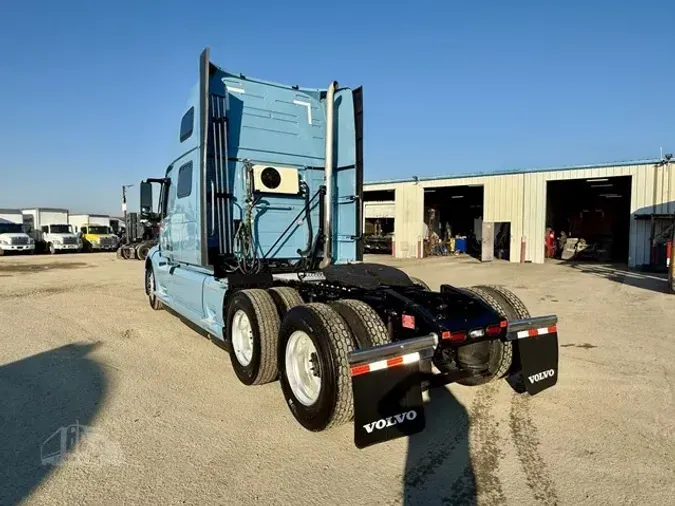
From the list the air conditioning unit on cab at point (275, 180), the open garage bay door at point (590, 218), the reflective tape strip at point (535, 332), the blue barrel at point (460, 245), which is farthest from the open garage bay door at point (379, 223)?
the reflective tape strip at point (535, 332)

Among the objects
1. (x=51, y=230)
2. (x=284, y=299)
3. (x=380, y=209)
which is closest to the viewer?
(x=284, y=299)

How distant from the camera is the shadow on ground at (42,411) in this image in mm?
3006

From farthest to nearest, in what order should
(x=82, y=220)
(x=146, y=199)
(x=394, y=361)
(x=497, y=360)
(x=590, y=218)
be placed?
1. (x=82, y=220)
2. (x=590, y=218)
3. (x=146, y=199)
4. (x=497, y=360)
5. (x=394, y=361)

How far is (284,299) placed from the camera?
187 inches

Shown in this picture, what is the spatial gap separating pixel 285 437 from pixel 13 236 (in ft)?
109

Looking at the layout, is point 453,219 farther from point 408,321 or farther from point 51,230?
point 408,321

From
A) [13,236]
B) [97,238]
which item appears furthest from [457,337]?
[97,238]

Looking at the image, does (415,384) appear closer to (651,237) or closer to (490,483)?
(490,483)

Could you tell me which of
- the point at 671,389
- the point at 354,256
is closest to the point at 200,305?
the point at 354,256

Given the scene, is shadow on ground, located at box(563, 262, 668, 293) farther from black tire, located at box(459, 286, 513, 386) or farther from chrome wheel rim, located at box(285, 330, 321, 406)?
chrome wheel rim, located at box(285, 330, 321, 406)

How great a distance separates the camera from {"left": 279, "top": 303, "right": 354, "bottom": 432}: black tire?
3.29 meters

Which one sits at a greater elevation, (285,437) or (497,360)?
(497,360)

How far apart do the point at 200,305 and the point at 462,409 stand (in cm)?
368
